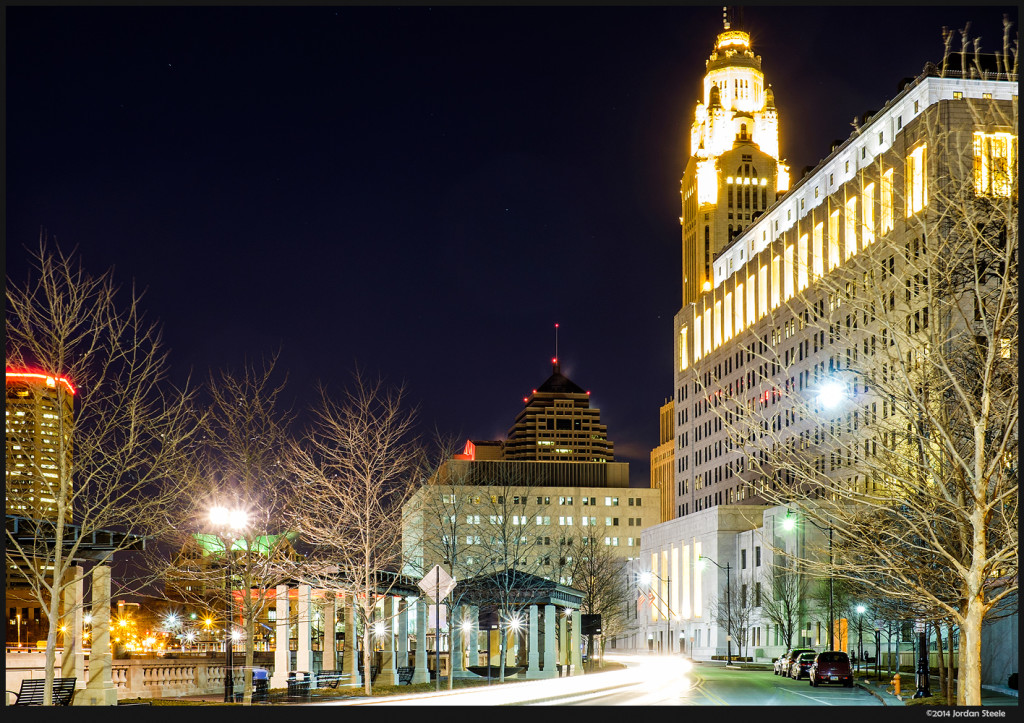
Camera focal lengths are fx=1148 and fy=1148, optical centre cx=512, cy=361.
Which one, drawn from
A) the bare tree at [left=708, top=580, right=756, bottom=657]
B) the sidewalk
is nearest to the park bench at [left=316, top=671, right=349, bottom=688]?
the sidewalk

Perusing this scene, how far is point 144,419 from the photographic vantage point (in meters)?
31.3

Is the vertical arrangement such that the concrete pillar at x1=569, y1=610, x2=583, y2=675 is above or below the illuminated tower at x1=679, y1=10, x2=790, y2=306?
below

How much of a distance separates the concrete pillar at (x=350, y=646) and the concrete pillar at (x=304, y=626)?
57.3 inches

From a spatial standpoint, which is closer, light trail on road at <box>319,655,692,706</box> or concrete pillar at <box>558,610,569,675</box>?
light trail on road at <box>319,655,692,706</box>

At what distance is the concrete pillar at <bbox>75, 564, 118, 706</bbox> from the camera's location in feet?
97.6

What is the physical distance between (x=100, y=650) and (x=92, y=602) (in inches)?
78.9

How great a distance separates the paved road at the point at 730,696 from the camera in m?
33.3

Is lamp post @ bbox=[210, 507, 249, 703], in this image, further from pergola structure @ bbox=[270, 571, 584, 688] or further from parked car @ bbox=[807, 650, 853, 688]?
parked car @ bbox=[807, 650, 853, 688]

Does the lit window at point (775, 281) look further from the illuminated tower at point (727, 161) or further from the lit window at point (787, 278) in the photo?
the illuminated tower at point (727, 161)

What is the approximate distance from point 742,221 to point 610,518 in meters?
57.6

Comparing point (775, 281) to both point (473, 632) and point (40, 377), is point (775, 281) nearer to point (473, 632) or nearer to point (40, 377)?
point (473, 632)

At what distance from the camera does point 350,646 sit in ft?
146

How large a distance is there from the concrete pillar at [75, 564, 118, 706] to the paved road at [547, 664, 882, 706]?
39.0ft
